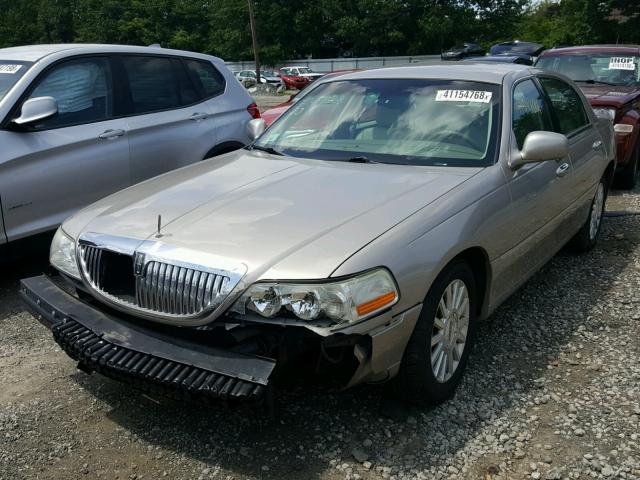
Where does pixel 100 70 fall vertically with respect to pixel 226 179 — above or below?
above

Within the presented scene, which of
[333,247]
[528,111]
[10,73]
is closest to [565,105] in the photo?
[528,111]

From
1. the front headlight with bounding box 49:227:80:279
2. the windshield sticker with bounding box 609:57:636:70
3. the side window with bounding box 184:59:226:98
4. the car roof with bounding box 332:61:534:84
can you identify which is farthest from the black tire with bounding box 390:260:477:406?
the windshield sticker with bounding box 609:57:636:70

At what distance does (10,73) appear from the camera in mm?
4766

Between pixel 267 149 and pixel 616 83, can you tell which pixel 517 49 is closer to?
pixel 616 83

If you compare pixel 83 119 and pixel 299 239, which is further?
pixel 83 119

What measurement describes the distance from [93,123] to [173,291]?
3005 mm

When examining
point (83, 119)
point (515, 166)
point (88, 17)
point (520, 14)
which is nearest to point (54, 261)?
point (83, 119)

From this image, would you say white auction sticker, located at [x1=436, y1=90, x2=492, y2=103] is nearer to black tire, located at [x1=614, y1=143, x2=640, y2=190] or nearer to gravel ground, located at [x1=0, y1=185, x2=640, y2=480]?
gravel ground, located at [x1=0, y1=185, x2=640, y2=480]

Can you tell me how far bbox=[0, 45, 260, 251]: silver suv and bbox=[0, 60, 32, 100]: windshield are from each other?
11 millimetres

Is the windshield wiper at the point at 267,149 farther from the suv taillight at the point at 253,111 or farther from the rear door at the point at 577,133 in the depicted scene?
the suv taillight at the point at 253,111

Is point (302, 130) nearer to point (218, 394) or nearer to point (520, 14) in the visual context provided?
point (218, 394)

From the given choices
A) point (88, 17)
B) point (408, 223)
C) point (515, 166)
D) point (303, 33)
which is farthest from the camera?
point (88, 17)

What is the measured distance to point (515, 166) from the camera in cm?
346

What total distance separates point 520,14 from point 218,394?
60859 millimetres
